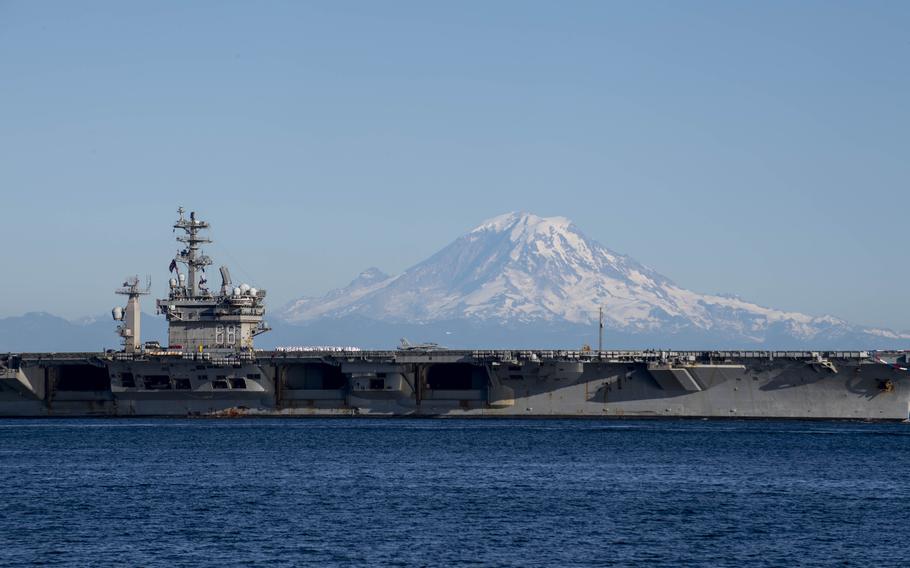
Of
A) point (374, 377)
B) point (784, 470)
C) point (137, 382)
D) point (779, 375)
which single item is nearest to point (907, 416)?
point (779, 375)

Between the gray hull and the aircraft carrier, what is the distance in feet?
0.17

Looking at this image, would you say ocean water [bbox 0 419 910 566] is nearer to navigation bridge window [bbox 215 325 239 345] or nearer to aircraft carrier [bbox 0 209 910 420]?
aircraft carrier [bbox 0 209 910 420]

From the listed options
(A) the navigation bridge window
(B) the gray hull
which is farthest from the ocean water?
(A) the navigation bridge window

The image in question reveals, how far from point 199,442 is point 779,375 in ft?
74.7

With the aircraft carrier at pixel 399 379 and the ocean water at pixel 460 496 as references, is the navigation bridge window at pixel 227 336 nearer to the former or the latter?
the aircraft carrier at pixel 399 379

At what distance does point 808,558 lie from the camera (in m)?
27.7

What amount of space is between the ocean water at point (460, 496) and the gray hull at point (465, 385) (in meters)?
1.96

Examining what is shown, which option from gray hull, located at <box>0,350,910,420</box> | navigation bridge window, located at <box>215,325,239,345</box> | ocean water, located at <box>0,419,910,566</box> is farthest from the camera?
navigation bridge window, located at <box>215,325,239,345</box>

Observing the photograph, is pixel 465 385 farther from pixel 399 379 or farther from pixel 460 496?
pixel 460 496

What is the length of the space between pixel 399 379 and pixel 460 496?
2305 centimetres

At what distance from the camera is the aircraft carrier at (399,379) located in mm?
55875

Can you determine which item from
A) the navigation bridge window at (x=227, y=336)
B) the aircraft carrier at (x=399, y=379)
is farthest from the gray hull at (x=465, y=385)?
the navigation bridge window at (x=227, y=336)

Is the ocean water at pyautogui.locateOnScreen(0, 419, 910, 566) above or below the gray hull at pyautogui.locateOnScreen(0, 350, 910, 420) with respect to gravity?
below

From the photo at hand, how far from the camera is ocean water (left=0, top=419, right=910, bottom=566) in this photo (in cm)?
2823
